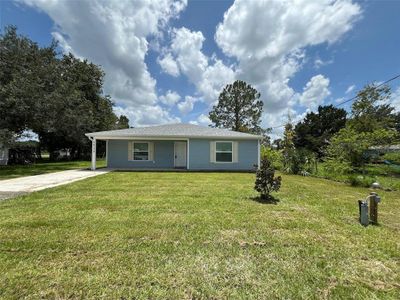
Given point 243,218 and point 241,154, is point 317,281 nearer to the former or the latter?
point 243,218

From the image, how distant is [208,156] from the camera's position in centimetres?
1627

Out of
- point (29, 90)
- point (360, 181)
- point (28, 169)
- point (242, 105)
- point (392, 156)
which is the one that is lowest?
point (360, 181)

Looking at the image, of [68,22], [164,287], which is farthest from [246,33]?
[164,287]

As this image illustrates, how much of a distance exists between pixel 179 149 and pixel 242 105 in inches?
856

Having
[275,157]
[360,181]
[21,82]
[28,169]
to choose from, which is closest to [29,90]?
[21,82]

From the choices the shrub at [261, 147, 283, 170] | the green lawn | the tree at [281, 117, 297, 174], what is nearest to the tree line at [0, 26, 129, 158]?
the green lawn

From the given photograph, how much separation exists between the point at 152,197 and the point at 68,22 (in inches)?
527

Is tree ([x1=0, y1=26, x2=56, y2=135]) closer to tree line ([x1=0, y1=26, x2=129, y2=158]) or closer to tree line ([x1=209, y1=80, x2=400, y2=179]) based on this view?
tree line ([x1=0, y1=26, x2=129, y2=158])

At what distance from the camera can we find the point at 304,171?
1589cm

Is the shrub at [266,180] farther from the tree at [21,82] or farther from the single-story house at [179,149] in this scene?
the tree at [21,82]

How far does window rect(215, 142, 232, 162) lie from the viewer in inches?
643

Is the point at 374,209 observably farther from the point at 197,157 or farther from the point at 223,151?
the point at 197,157

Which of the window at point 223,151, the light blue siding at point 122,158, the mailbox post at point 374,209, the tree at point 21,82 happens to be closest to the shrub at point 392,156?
the mailbox post at point 374,209

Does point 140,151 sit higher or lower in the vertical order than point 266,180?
higher
